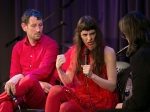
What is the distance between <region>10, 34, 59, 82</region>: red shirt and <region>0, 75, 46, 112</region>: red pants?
0.95 feet

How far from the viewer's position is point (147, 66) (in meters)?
1.97

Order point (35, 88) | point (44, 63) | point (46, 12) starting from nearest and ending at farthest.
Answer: point (35, 88)
point (44, 63)
point (46, 12)

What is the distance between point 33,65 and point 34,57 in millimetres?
81

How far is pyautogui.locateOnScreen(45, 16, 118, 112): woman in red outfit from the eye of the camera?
2.61 m

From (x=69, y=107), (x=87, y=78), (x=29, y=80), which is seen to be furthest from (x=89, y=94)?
(x=29, y=80)

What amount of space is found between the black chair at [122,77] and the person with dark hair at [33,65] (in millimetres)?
684

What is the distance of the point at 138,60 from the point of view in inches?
78.7

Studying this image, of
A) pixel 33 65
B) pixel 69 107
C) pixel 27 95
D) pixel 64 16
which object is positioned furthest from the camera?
pixel 64 16

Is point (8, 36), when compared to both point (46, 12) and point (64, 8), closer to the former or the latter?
point (46, 12)

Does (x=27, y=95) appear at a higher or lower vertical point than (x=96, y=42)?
lower

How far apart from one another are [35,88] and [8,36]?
5.46 feet

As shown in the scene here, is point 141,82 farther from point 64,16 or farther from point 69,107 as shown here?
point 64,16

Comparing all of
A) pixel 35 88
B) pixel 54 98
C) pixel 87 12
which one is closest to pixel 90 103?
pixel 54 98

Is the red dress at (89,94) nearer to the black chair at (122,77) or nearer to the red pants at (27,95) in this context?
the black chair at (122,77)
